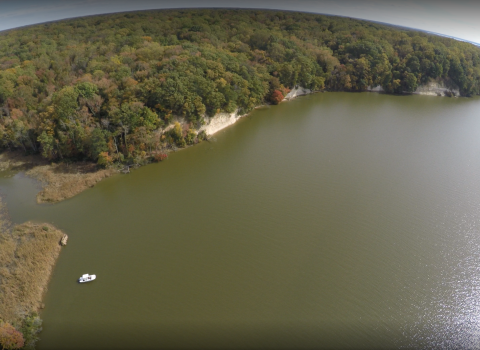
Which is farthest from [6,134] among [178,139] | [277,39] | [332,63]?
[332,63]

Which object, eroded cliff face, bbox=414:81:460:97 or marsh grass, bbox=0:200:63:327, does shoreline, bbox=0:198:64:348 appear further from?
eroded cliff face, bbox=414:81:460:97

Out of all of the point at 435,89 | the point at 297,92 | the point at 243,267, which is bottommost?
the point at 243,267

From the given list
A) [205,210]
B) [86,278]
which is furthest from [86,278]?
[205,210]

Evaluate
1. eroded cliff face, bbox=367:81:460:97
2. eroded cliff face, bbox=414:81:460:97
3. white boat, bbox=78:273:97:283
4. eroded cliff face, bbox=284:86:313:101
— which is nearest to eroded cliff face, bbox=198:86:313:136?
eroded cliff face, bbox=284:86:313:101

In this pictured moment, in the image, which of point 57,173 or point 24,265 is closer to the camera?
point 24,265

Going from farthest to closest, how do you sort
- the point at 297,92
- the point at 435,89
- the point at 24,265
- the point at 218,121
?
the point at 435,89 → the point at 297,92 → the point at 218,121 → the point at 24,265

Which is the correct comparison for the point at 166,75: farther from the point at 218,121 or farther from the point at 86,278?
the point at 86,278

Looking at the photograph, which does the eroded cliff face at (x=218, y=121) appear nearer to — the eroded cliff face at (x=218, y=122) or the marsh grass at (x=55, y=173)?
the eroded cliff face at (x=218, y=122)
